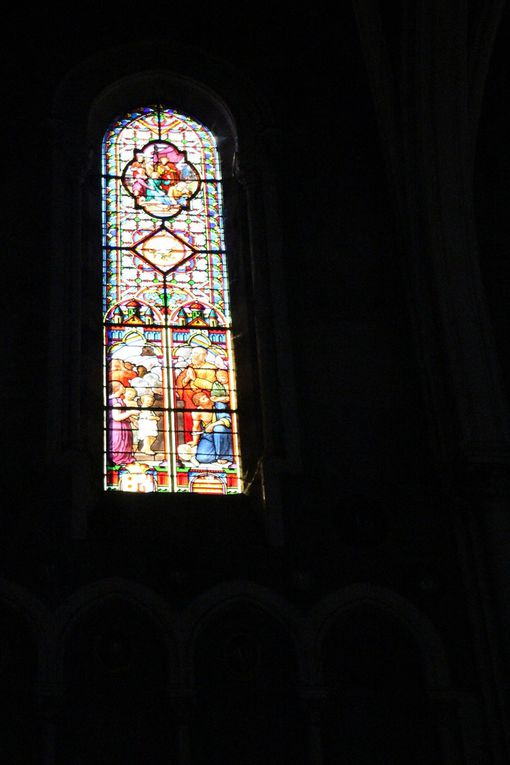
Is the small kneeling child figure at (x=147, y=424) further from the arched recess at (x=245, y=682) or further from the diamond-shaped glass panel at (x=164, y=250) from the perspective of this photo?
the arched recess at (x=245, y=682)

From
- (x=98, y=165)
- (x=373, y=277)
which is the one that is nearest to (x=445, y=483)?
(x=373, y=277)

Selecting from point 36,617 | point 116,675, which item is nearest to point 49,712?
point 116,675

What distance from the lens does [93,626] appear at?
8.82m

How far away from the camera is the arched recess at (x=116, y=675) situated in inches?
332

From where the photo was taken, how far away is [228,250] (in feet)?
37.1

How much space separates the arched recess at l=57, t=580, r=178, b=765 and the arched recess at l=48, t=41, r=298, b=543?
66 centimetres

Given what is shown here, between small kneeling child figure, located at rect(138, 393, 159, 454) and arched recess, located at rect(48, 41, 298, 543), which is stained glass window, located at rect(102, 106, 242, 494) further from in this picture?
arched recess, located at rect(48, 41, 298, 543)

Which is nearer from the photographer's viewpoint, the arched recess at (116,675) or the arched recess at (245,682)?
the arched recess at (116,675)

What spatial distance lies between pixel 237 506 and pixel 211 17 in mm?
5246

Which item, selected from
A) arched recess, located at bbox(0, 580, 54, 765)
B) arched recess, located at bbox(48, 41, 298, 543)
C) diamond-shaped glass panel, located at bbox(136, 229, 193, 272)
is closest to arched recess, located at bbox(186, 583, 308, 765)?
arched recess, located at bbox(48, 41, 298, 543)

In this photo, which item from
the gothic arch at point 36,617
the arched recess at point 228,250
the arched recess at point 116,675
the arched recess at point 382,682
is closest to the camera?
A: the arched recess at point 116,675

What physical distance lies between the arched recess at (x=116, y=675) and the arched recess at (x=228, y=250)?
66 cm

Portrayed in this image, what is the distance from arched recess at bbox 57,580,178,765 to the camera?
8438 mm

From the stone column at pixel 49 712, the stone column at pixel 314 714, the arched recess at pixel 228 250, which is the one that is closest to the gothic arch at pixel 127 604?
the stone column at pixel 49 712
